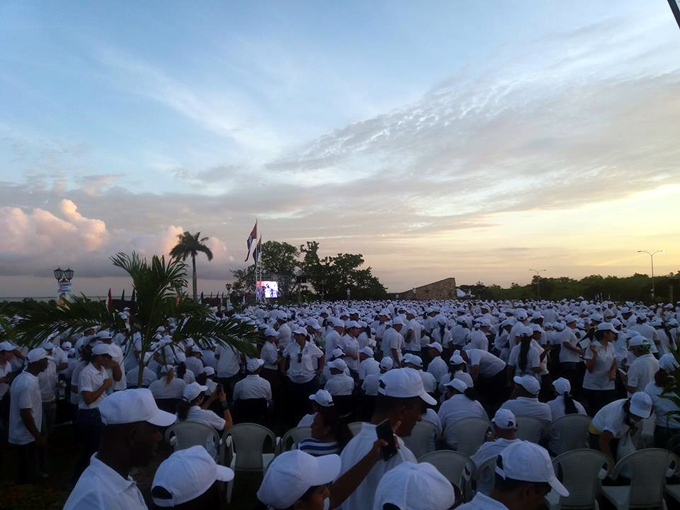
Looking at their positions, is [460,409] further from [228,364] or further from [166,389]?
[228,364]

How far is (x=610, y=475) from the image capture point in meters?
4.73

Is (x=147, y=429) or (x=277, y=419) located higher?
(x=147, y=429)

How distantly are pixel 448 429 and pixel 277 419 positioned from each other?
15.7 ft

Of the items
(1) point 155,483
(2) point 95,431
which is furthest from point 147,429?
(2) point 95,431

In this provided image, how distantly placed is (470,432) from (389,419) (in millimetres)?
3361

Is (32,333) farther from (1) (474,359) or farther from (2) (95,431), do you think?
(1) (474,359)

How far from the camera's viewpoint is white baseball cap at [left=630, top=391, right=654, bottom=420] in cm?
509

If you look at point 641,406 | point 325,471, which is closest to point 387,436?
point 325,471

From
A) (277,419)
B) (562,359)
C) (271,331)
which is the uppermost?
(271,331)

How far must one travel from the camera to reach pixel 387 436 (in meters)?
2.68

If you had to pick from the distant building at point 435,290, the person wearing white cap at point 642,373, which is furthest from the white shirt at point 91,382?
the distant building at point 435,290

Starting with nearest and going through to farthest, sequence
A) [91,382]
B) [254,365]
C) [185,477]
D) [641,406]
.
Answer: [185,477], [641,406], [91,382], [254,365]

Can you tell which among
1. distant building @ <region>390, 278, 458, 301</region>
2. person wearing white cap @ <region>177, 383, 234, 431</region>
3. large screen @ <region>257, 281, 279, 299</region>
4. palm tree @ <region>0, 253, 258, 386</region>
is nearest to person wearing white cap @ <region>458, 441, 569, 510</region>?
person wearing white cap @ <region>177, 383, 234, 431</region>

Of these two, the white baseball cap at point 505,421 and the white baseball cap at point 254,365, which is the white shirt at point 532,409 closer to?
the white baseball cap at point 505,421
